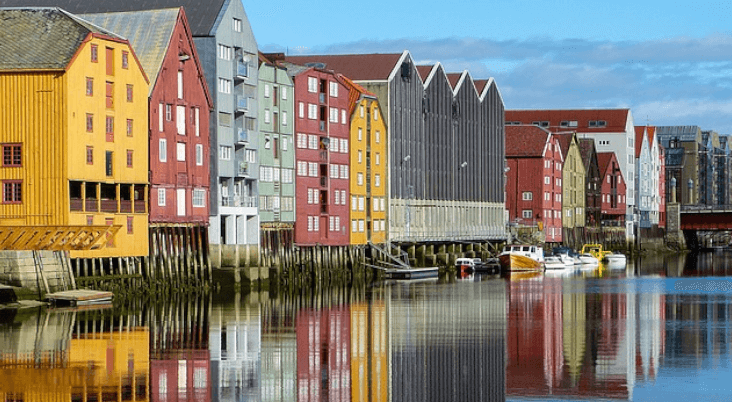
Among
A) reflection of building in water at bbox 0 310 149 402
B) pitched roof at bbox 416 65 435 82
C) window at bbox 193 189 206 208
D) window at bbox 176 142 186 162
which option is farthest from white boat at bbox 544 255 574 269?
reflection of building in water at bbox 0 310 149 402

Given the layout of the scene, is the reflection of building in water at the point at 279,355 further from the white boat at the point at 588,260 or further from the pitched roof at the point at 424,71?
the white boat at the point at 588,260

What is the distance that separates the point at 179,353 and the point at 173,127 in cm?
4934

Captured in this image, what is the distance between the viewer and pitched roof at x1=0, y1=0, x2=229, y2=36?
384 ft

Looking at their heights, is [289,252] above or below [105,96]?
below

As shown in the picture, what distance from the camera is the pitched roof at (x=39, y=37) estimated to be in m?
96.4

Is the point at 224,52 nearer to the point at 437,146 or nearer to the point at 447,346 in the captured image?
the point at 437,146

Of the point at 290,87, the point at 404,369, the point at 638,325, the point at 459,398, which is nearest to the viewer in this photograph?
the point at 459,398

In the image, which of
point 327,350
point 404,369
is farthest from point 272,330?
point 404,369

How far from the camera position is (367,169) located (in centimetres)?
14738

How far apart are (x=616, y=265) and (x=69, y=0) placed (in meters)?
93.2

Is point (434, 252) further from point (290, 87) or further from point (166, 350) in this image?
point (166, 350)

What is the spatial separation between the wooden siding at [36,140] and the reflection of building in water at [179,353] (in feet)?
33.5

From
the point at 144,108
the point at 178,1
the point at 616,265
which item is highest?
the point at 178,1

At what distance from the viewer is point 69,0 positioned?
125 m
